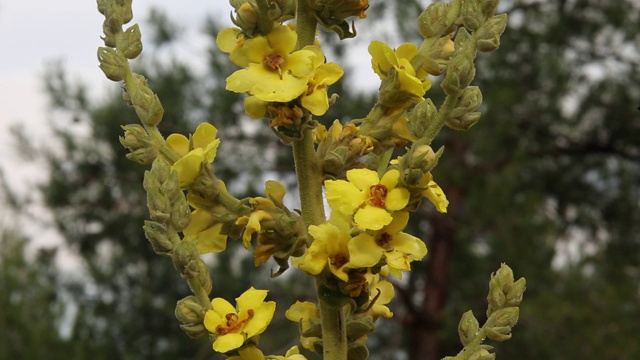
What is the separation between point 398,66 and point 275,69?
19 cm

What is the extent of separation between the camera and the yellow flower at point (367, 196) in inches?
45.1

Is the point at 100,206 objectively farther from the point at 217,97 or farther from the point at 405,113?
the point at 405,113

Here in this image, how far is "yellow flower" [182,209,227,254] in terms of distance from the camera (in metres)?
1.27

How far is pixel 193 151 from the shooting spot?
1.23m

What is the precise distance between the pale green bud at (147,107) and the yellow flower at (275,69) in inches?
5.7

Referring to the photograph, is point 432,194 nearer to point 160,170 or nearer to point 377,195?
point 377,195

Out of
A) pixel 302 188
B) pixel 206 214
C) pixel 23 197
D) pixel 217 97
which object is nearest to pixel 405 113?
pixel 302 188

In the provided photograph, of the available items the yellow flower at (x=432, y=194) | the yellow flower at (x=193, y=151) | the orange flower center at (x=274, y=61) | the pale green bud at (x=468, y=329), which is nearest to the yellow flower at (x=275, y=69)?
the orange flower center at (x=274, y=61)

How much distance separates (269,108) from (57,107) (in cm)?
692

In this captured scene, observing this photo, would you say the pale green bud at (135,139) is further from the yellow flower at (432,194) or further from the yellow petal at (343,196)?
the yellow flower at (432,194)

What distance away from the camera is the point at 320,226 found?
1.18m

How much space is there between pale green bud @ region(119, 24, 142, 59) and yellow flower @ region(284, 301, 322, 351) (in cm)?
46

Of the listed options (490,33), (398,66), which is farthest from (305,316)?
(490,33)

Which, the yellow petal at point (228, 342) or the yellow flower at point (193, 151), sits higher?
the yellow flower at point (193, 151)
